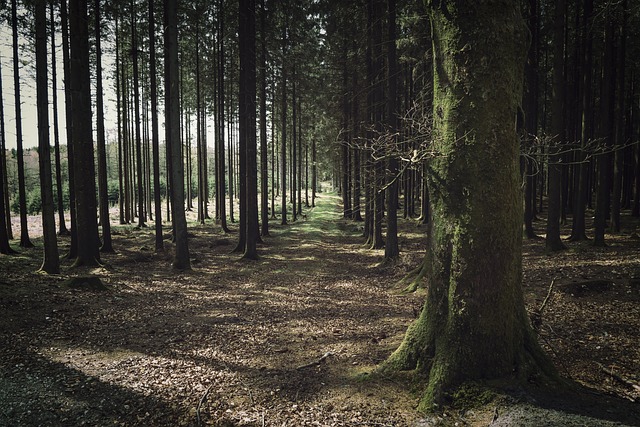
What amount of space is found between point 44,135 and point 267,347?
10.8 metres

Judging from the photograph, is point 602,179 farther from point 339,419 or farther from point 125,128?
point 125,128

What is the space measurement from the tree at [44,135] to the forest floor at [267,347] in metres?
0.90

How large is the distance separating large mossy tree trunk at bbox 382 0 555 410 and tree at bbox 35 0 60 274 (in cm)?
1241

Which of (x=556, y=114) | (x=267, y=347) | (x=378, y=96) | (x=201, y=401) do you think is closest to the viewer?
(x=201, y=401)

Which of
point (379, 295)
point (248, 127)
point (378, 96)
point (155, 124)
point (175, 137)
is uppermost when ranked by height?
point (378, 96)

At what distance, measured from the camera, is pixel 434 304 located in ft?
15.4

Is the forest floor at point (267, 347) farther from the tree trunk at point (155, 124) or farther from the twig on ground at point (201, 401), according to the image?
the tree trunk at point (155, 124)

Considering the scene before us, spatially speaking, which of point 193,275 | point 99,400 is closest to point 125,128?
point 193,275

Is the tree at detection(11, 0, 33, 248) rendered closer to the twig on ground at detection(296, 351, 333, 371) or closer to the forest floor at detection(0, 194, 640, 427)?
the forest floor at detection(0, 194, 640, 427)

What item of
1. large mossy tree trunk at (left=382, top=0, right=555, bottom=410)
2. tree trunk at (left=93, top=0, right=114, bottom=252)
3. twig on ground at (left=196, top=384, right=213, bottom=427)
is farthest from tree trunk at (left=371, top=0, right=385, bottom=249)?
tree trunk at (left=93, top=0, right=114, bottom=252)

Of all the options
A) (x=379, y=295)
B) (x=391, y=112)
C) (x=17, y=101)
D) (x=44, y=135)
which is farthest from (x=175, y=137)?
(x=379, y=295)

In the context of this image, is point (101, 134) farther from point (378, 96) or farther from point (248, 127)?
point (378, 96)

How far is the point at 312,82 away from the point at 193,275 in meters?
20.3

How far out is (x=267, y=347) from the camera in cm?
715
